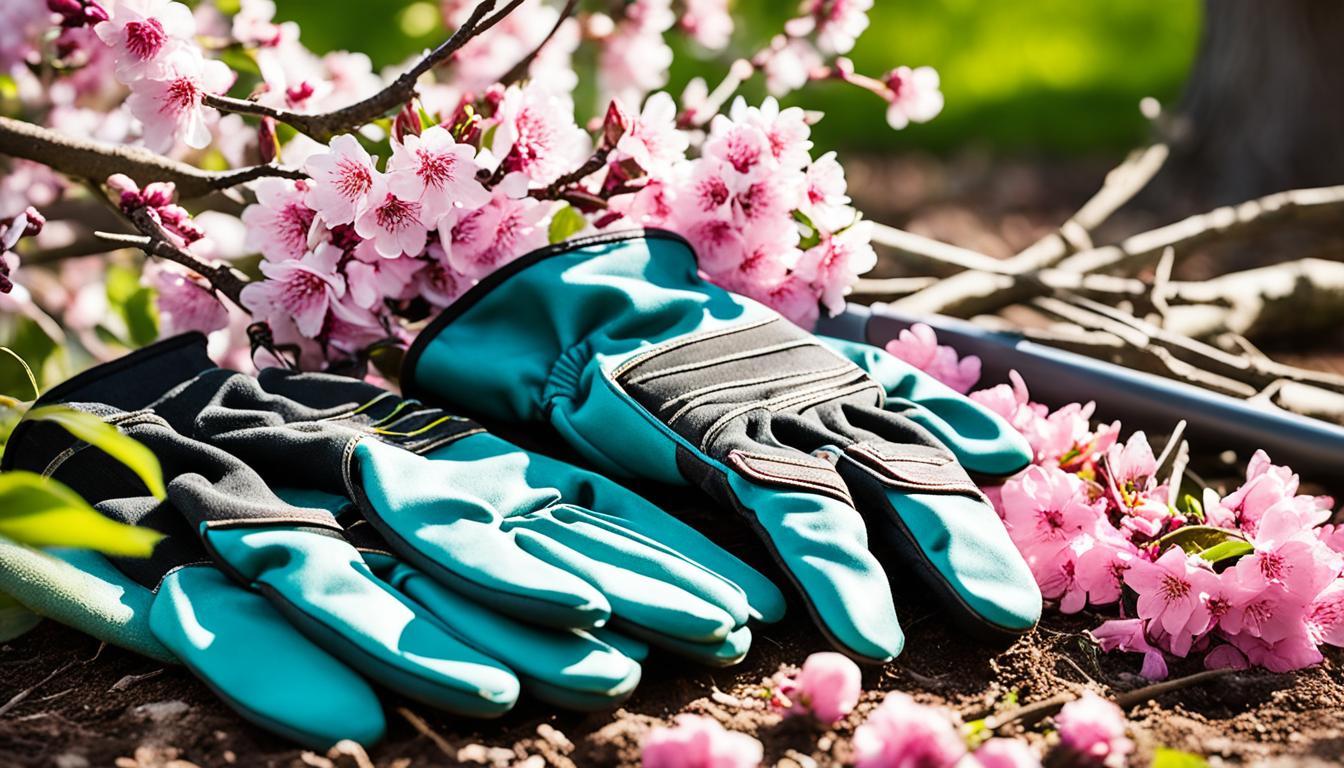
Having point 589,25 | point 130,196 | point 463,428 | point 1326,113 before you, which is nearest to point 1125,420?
point 463,428

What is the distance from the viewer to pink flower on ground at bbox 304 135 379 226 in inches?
58.4

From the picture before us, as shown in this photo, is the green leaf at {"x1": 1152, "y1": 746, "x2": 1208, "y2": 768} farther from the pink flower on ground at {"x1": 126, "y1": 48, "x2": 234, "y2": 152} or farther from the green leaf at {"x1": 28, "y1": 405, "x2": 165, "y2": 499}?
the pink flower on ground at {"x1": 126, "y1": 48, "x2": 234, "y2": 152}

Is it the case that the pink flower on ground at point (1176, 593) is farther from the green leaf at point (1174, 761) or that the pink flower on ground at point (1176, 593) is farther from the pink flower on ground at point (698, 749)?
the pink flower on ground at point (698, 749)

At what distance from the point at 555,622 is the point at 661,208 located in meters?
0.83

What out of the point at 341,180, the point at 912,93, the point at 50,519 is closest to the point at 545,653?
the point at 50,519

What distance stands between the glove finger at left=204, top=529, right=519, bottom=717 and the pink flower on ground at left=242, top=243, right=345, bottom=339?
470 millimetres

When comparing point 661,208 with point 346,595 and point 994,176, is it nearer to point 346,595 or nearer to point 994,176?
point 346,595

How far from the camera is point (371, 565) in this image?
1.27 meters

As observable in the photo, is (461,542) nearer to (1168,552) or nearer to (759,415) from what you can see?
(759,415)

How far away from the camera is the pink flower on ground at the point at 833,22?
82.1 inches

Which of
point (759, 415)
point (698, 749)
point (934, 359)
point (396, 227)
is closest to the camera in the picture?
point (698, 749)

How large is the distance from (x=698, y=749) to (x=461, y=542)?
37 cm

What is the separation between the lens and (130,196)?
1647 mm

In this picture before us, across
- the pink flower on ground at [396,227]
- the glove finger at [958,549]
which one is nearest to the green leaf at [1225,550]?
the glove finger at [958,549]
